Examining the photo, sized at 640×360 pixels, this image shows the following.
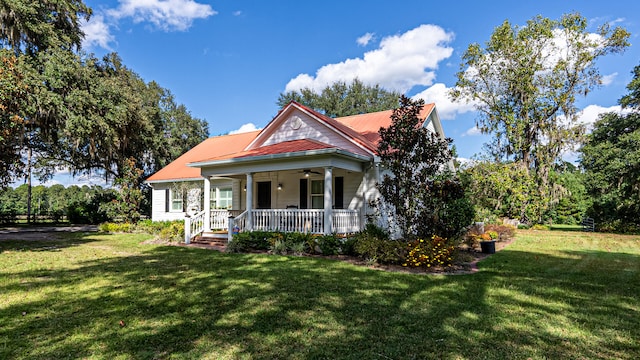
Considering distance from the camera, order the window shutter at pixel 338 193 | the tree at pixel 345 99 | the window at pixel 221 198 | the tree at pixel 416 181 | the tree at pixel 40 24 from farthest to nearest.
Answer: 1. the tree at pixel 345 99
2. the window at pixel 221 198
3. the tree at pixel 40 24
4. the window shutter at pixel 338 193
5. the tree at pixel 416 181

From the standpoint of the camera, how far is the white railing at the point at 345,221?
453 inches

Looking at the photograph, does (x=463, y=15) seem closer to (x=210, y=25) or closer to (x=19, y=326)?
(x=210, y=25)

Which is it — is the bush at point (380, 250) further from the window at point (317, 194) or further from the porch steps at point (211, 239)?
the porch steps at point (211, 239)

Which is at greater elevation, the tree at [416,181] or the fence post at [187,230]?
the tree at [416,181]

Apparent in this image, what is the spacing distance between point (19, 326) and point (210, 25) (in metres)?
14.5

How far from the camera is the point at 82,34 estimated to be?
20703 millimetres

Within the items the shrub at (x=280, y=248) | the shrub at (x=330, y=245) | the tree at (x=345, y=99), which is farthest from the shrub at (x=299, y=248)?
the tree at (x=345, y=99)

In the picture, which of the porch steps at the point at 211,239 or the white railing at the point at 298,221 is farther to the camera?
the porch steps at the point at 211,239

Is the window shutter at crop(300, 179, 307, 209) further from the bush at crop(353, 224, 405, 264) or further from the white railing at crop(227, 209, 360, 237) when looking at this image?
the bush at crop(353, 224, 405, 264)

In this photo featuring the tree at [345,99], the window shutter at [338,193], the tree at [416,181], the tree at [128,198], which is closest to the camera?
the tree at [416,181]

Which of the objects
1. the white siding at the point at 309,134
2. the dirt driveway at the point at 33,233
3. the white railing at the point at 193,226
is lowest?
the dirt driveway at the point at 33,233

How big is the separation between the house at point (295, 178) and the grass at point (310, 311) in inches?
141

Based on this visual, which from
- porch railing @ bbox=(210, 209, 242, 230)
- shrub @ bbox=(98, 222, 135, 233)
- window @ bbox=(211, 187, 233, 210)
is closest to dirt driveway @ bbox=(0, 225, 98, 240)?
shrub @ bbox=(98, 222, 135, 233)

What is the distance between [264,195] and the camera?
16125 millimetres
